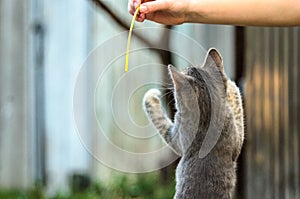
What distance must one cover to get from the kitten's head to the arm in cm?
11

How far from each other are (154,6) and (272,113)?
3.38 meters

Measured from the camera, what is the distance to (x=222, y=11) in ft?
6.90

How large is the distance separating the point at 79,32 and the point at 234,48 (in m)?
1.69

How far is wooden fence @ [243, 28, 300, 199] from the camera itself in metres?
5.20

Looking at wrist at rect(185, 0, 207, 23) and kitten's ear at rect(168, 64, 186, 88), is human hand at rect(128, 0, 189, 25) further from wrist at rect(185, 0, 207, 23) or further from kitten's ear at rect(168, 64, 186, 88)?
kitten's ear at rect(168, 64, 186, 88)

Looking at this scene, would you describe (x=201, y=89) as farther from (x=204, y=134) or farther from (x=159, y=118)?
(x=159, y=118)

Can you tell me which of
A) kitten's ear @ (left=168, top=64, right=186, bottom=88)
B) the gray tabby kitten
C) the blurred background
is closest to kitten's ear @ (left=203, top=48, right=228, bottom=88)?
the gray tabby kitten

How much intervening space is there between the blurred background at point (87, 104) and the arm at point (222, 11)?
303 centimetres

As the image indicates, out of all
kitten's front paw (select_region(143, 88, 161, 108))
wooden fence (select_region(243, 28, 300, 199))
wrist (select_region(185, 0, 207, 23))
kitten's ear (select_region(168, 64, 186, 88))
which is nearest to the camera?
kitten's ear (select_region(168, 64, 186, 88))

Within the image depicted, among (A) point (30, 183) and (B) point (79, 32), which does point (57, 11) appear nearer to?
(B) point (79, 32)

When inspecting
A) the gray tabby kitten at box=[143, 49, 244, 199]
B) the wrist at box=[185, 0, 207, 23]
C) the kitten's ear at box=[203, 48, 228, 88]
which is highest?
the wrist at box=[185, 0, 207, 23]

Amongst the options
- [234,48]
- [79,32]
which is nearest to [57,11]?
[79,32]

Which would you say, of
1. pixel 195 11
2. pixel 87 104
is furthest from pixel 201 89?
pixel 87 104

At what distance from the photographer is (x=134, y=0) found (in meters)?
2.11
